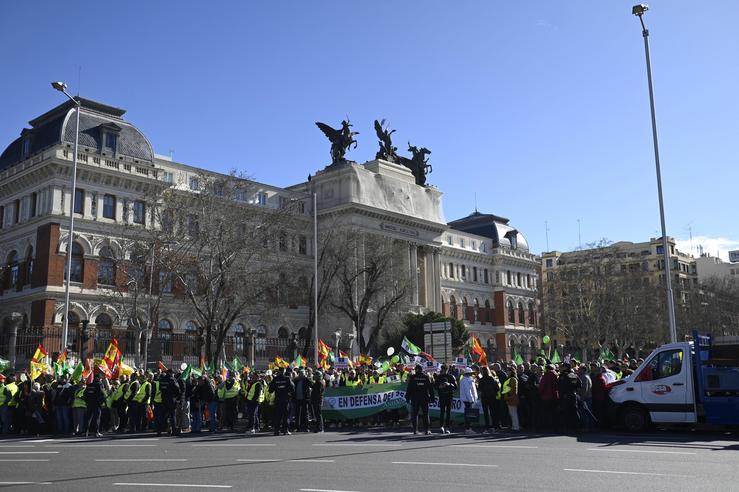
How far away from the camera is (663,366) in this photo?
1855 cm

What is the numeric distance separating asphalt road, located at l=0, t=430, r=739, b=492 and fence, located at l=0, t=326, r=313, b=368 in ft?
69.8

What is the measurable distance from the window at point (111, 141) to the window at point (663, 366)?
42.0m

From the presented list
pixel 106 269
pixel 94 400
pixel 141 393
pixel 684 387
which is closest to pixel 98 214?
Result: pixel 106 269

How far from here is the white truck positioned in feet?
57.3

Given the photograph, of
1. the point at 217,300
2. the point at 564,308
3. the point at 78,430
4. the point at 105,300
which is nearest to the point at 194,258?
the point at 217,300

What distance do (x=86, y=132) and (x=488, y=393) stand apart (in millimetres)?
39294

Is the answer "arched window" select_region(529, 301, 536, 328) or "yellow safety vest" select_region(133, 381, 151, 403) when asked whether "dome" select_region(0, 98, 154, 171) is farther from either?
"arched window" select_region(529, 301, 536, 328)

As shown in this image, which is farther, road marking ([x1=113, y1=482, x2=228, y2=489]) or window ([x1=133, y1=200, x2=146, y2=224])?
window ([x1=133, y1=200, x2=146, y2=224])

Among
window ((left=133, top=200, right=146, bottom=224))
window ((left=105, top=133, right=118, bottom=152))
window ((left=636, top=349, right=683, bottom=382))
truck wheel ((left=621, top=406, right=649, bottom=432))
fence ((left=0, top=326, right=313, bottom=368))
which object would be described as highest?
window ((left=105, top=133, right=118, bottom=152))

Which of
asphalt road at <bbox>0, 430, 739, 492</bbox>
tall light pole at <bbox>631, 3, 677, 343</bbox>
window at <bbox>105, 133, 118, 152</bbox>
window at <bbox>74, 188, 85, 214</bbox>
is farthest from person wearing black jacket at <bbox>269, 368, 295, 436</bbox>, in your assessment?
window at <bbox>105, 133, 118, 152</bbox>

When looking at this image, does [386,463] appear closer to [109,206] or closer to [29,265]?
[109,206]

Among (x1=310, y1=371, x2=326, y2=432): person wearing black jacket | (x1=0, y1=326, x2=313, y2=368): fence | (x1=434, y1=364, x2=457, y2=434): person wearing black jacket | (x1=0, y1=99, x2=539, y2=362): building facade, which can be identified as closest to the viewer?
(x1=434, y1=364, x2=457, y2=434): person wearing black jacket

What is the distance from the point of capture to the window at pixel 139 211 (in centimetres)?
5075

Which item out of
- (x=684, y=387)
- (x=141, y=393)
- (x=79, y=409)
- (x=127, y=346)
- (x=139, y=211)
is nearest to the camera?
(x=684, y=387)
